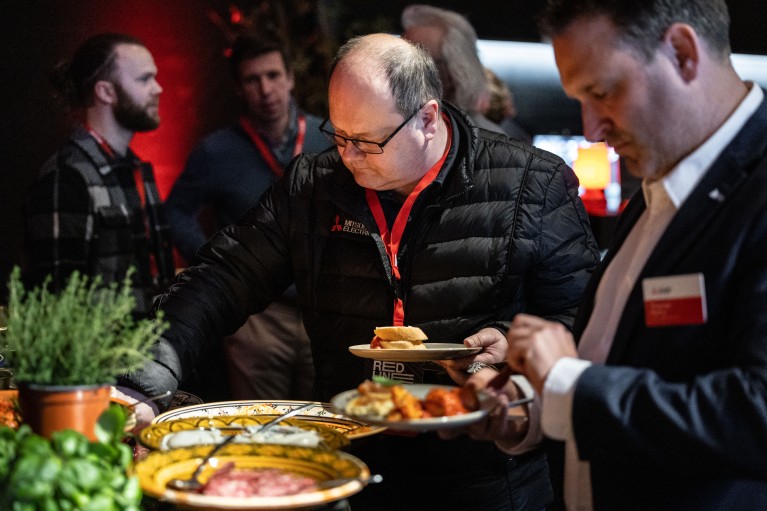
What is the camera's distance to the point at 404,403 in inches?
60.7

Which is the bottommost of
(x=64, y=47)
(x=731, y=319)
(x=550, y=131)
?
(x=550, y=131)

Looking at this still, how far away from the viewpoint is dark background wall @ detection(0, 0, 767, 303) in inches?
157

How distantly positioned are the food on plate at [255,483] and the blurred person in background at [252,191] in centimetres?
256

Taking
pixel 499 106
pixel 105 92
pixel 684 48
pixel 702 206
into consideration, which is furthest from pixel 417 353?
pixel 499 106

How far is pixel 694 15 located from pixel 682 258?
14.5 inches

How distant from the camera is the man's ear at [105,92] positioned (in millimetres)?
3834

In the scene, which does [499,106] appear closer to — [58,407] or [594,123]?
[594,123]

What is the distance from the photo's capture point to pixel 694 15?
1.46 metres

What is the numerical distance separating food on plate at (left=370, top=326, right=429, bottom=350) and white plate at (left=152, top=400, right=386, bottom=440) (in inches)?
6.6

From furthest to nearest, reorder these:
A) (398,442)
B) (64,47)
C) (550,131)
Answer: (550,131) → (64,47) → (398,442)

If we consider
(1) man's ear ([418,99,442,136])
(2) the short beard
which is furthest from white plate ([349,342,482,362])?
(2) the short beard

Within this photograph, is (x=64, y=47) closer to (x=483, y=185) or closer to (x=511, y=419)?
(x=483, y=185)

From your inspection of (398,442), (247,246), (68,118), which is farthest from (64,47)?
(398,442)

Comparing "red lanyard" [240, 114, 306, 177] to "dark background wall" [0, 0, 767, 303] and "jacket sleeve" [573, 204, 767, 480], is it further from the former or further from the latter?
"jacket sleeve" [573, 204, 767, 480]
